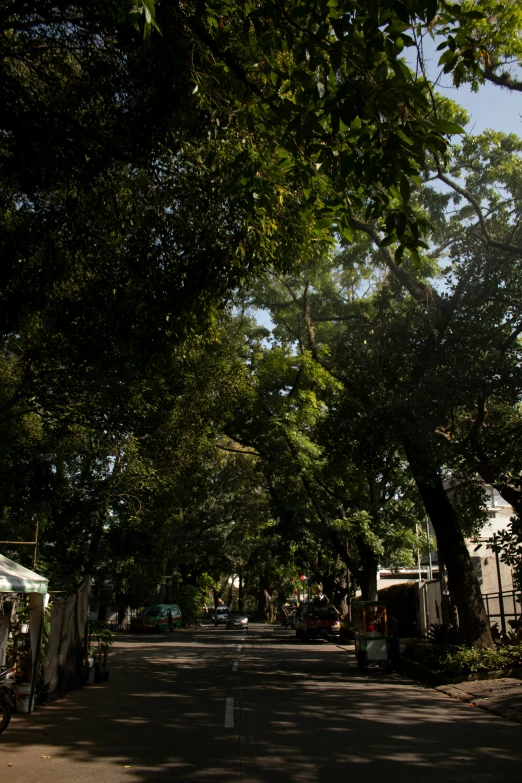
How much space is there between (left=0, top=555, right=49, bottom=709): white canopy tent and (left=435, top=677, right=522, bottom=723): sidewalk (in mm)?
7251

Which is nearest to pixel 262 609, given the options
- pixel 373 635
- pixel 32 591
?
pixel 373 635

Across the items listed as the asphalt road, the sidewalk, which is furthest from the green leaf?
the sidewalk

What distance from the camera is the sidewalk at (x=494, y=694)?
35.2ft

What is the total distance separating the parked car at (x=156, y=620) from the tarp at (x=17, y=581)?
33.9m

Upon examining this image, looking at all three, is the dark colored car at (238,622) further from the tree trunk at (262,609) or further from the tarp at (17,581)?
the tarp at (17,581)

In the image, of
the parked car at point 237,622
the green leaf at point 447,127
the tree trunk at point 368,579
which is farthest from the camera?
the parked car at point 237,622

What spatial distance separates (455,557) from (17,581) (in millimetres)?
10066

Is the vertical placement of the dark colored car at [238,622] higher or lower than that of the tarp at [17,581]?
lower

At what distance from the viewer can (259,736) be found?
873cm

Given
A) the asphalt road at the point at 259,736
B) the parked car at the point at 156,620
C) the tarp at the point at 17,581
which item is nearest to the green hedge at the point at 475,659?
the asphalt road at the point at 259,736

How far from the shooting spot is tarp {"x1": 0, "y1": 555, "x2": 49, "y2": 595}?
31.6 feet

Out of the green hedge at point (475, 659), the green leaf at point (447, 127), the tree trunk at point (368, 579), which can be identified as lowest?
the green hedge at point (475, 659)

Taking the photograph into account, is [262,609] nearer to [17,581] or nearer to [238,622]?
[238,622]

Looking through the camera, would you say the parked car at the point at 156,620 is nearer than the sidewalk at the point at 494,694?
No
